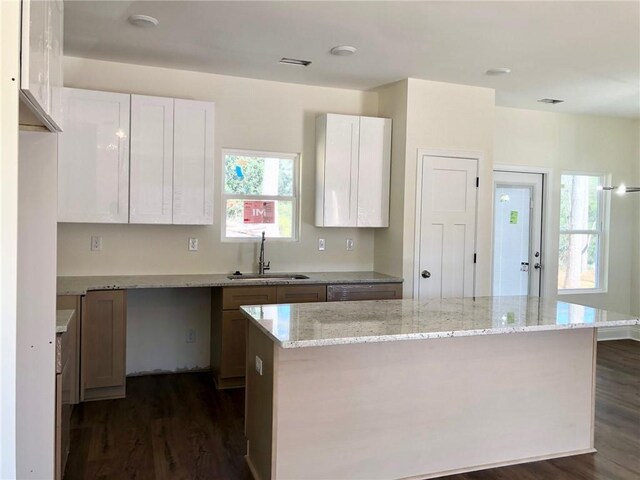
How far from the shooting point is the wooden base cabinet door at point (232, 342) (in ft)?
13.3

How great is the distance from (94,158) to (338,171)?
1973 millimetres

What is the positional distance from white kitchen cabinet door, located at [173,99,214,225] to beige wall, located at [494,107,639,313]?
3138 mm

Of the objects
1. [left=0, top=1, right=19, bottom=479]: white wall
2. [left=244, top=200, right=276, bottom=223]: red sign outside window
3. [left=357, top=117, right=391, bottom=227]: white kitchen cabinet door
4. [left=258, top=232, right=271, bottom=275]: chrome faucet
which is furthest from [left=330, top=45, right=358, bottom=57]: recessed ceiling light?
[left=0, top=1, right=19, bottom=479]: white wall

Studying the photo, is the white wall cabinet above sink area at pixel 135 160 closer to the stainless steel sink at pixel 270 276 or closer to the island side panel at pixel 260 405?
the stainless steel sink at pixel 270 276

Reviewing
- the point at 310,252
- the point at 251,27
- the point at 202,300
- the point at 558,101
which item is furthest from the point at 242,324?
the point at 558,101

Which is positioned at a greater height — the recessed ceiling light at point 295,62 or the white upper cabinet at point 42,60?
the recessed ceiling light at point 295,62

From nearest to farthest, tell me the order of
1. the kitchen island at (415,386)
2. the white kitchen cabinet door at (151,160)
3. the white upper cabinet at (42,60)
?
the white upper cabinet at (42,60)
the kitchen island at (415,386)
the white kitchen cabinet door at (151,160)

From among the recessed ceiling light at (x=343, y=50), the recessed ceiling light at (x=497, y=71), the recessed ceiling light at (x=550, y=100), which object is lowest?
the recessed ceiling light at (x=343, y=50)

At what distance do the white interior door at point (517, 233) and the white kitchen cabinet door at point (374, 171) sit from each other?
5.21 ft

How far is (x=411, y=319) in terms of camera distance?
2617 millimetres

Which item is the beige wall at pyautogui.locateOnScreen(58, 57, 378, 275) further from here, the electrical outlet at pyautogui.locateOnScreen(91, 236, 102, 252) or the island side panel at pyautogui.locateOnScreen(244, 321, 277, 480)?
the island side panel at pyautogui.locateOnScreen(244, 321, 277, 480)

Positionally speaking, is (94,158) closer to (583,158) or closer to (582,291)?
(583,158)

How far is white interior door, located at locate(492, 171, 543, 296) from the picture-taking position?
5.66m

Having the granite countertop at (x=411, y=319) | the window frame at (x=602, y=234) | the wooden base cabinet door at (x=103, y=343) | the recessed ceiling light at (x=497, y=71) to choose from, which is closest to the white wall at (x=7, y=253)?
the granite countertop at (x=411, y=319)
